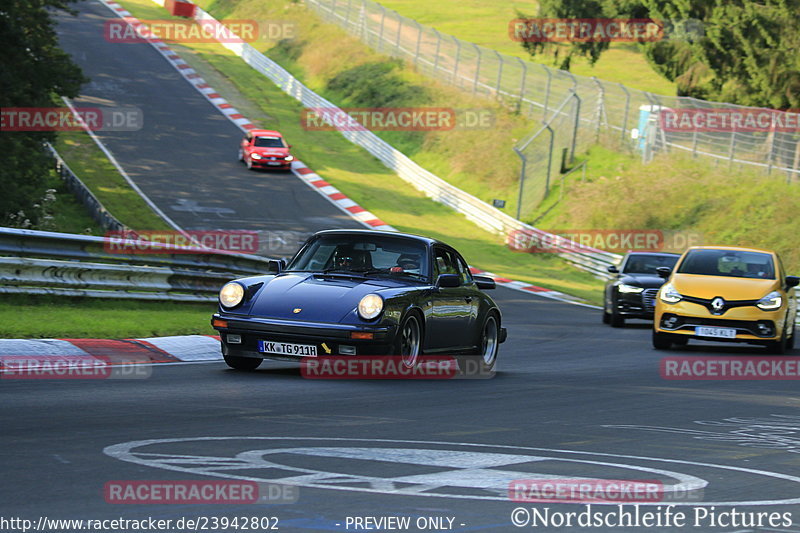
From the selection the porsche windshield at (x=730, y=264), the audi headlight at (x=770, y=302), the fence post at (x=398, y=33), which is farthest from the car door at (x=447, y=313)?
the fence post at (x=398, y=33)

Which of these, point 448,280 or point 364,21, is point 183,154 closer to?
point 364,21

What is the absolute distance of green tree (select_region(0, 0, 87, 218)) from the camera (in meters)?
25.8

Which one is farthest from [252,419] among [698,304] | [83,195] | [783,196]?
[783,196]

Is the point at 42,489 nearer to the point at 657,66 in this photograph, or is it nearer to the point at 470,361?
the point at 470,361

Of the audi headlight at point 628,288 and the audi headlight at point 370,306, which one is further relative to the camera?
the audi headlight at point 628,288

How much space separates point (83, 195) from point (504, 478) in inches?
1083

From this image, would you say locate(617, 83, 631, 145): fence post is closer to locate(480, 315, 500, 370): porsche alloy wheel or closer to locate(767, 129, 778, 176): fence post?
locate(767, 129, 778, 176): fence post

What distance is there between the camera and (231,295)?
10625 millimetres

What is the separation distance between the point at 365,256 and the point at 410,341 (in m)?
1.05

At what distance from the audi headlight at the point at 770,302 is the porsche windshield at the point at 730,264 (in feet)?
1.94

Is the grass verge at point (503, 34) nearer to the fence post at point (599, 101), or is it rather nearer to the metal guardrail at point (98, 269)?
the fence post at point (599, 101)

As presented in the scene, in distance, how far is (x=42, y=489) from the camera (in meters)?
5.07

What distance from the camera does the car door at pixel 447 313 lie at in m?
11.4

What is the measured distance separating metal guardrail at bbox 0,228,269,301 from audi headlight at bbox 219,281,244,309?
387 cm
